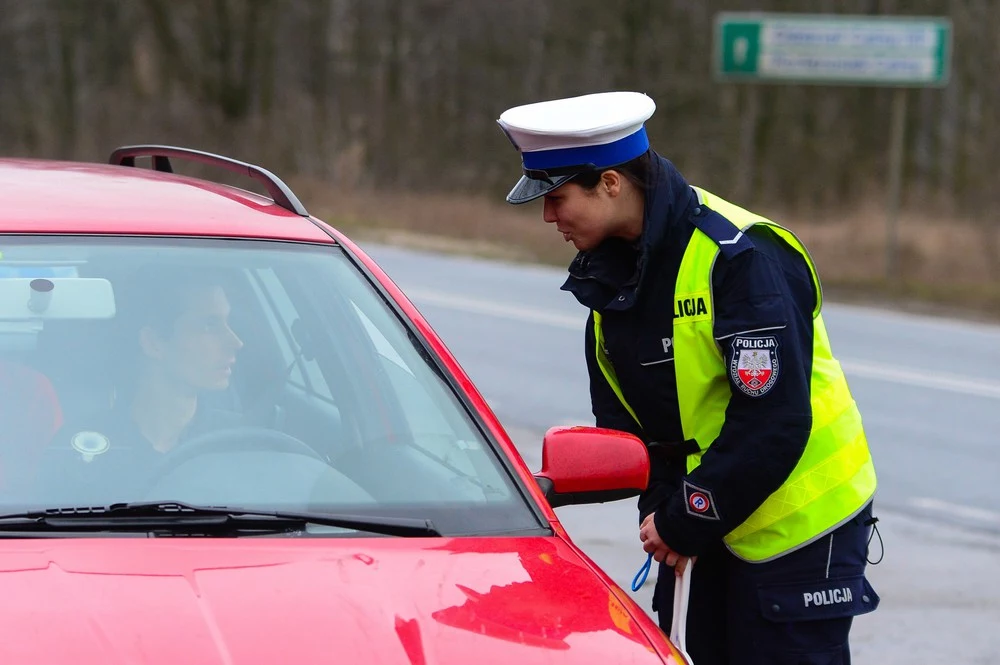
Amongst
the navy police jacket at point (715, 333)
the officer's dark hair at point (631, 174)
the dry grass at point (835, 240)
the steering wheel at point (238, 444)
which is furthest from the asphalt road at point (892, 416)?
the steering wheel at point (238, 444)

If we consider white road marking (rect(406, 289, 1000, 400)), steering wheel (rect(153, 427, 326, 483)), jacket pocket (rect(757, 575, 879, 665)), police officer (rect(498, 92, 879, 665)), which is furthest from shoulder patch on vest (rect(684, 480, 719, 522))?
white road marking (rect(406, 289, 1000, 400))

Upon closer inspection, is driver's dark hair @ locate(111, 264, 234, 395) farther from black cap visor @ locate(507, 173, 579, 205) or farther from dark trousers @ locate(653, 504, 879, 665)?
dark trousers @ locate(653, 504, 879, 665)

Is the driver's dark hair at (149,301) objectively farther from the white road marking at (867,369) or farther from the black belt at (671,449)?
the white road marking at (867,369)

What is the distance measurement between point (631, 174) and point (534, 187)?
0.66 feet

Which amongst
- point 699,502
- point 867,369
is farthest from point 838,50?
point 699,502

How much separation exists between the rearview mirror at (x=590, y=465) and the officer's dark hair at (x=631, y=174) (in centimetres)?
51

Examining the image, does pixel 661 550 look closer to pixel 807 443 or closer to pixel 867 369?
pixel 807 443

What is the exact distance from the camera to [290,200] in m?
3.27

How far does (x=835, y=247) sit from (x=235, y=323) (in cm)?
2065

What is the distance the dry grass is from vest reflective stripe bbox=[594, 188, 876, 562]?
1371 cm

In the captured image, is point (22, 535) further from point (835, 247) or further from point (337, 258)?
point (835, 247)

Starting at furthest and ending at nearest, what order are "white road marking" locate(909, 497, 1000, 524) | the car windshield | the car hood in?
"white road marking" locate(909, 497, 1000, 524), the car windshield, the car hood

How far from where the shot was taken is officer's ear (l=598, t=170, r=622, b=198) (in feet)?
10.0

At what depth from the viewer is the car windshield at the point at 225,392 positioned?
107 inches
